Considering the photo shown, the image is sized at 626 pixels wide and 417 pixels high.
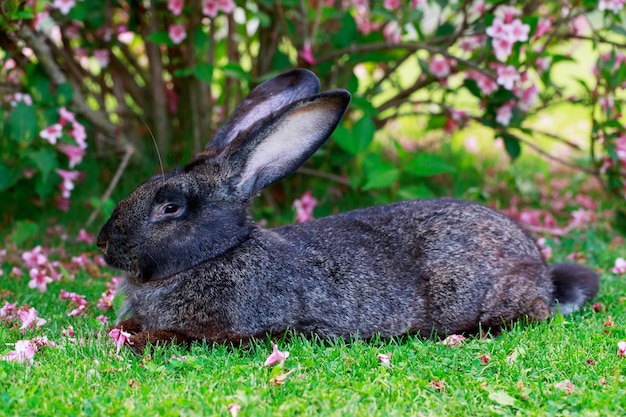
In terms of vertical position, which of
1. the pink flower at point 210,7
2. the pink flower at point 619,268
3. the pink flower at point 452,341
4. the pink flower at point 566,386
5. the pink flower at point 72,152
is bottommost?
the pink flower at point 619,268

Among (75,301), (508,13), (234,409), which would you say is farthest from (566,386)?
(508,13)

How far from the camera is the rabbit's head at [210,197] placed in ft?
15.5

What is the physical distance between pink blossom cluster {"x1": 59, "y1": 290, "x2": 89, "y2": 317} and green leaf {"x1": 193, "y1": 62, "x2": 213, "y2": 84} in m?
2.14

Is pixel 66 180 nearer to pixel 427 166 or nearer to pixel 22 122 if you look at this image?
pixel 22 122

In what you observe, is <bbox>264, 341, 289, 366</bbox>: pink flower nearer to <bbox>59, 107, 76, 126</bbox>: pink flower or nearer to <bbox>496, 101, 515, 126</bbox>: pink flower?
<bbox>59, 107, 76, 126</bbox>: pink flower

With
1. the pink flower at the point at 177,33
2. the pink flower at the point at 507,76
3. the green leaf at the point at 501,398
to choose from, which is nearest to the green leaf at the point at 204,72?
the pink flower at the point at 177,33

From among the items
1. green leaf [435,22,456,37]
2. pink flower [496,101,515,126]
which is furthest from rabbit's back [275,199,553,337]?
green leaf [435,22,456,37]

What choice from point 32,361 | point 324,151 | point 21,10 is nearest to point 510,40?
point 324,151

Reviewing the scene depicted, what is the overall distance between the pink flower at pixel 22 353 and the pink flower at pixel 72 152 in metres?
2.90

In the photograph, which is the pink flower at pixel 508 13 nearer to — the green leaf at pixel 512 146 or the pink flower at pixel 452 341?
the green leaf at pixel 512 146

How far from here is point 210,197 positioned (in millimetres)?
4824

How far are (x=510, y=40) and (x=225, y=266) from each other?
3.15 metres

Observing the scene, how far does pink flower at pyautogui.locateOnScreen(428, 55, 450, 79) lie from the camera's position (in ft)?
24.3

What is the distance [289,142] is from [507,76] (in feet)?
8.65
